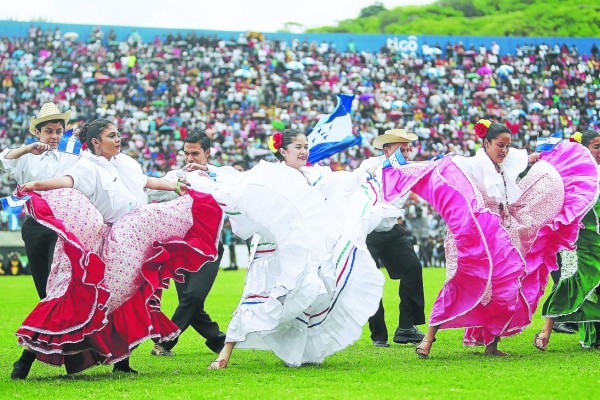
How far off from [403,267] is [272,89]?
29080 mm

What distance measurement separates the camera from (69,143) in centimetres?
895

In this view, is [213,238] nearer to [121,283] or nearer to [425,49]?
[121,283]

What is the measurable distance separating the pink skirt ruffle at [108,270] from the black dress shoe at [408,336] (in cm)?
320

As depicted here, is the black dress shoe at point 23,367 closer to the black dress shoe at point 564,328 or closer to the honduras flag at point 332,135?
the honduras flag at point 332,135

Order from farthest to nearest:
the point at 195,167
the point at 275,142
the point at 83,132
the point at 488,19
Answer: the point at 488,19 → the point at 195,167 → the point at 275,142 → the point at 83,132

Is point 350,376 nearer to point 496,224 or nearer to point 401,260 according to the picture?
point 496,224

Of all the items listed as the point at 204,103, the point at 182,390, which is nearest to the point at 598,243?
the point at 182,390

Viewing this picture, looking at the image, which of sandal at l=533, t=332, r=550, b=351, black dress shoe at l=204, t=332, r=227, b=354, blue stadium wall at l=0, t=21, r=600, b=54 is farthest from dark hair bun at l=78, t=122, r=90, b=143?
blue stadium wall at l=0, t=21, r=600, b=54

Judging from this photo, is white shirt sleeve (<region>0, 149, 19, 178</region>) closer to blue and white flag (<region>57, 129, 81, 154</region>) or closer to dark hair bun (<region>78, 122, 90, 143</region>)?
blue and white flag (<region>57, 129, 81, 154</region>)

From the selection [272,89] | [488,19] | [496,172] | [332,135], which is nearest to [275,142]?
[332,135]

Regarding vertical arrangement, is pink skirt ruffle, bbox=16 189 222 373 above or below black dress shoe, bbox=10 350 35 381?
above

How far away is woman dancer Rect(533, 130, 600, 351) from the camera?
9.34 m

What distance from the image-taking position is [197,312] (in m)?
9.60

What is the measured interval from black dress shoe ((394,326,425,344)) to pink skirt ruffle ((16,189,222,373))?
320 cm
